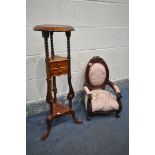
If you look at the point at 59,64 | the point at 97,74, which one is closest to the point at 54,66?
the point at 59,64

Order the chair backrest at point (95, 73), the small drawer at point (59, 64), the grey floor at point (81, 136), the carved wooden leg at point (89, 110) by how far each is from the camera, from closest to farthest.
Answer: the grey floor at point (81, 136) < the small drawer at point (59, 64) < the carved wooden leg at point (89, 110) < the chair backrest at point (95, 73)

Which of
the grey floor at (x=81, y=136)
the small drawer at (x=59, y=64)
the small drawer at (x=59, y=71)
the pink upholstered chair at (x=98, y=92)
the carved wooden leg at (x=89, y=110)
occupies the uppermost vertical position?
the small drawer at (x=59, y=64)

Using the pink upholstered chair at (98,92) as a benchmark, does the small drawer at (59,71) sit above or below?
above

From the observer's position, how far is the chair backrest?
271cm

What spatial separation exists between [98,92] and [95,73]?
9.2 inches

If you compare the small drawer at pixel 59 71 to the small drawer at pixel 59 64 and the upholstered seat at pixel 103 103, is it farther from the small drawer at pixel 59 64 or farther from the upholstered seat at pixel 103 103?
the upholstered seat at pixel 103 103

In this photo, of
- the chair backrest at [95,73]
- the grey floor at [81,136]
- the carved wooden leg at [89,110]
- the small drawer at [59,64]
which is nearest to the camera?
the grey floor at [81,136]

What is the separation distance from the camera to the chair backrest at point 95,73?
8.90 ft

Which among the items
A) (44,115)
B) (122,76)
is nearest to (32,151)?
(44,115)

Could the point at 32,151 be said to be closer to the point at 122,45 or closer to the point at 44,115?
the point at 44,115

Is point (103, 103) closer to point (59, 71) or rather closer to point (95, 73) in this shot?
point (95, 73)

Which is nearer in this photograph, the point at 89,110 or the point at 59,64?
the point at 59,64

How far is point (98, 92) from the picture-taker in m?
2.70

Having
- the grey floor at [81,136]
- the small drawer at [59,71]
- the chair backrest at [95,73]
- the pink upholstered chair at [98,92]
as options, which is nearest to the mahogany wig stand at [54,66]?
the small drawer at [59,71]
